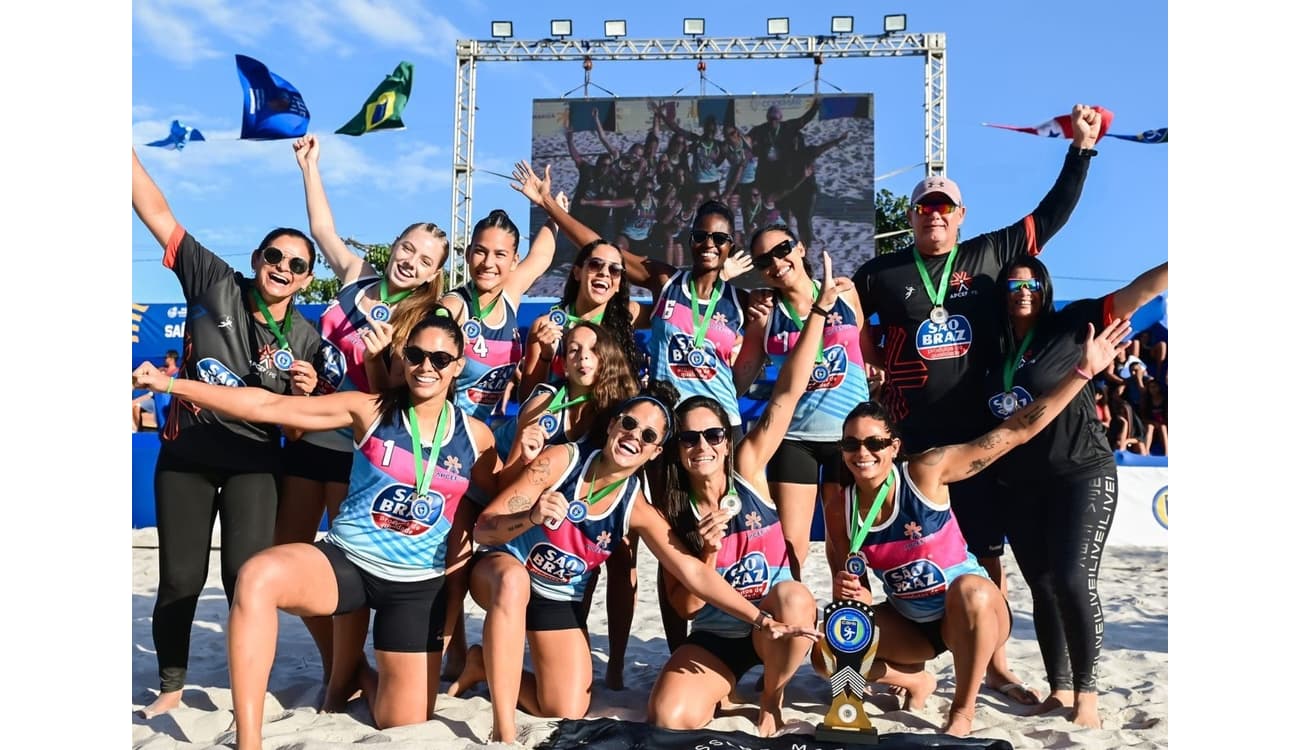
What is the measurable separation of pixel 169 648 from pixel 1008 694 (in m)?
3.57

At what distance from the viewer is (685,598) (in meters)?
3.90

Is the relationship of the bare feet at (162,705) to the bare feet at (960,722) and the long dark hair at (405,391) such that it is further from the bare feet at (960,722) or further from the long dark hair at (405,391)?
the bare feet at (960,722)

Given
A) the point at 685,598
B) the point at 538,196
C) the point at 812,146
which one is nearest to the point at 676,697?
the point at 685,598

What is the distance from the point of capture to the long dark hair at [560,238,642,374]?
424cm

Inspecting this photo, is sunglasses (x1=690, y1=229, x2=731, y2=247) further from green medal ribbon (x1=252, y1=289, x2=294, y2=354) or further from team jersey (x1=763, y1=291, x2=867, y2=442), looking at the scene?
green medal ribbon (x1=252, y1=289, x2=294, y2=354)

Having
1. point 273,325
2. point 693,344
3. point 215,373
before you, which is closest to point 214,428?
point 215,373

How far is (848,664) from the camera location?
331 cm

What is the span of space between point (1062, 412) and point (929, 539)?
0.85 metres

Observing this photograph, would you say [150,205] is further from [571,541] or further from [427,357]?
[571,541]

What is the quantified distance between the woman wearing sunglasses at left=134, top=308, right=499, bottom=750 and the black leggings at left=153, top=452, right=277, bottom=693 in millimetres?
523

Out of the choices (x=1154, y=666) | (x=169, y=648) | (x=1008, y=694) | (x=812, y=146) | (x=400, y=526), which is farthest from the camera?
(x=812, y=146)

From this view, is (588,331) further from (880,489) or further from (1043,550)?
(1043,550)

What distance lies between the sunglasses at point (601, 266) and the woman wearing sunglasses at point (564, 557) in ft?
2.56

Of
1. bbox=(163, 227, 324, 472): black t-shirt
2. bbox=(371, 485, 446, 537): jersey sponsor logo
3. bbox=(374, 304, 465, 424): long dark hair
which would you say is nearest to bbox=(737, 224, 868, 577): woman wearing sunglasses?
bbox=(374, 304, 465, 424): long dark hair
